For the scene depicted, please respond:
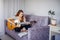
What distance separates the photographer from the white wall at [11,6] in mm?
4140

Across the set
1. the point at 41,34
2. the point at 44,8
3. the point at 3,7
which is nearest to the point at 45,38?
the point at 41,34

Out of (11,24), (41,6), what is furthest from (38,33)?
(41,6)

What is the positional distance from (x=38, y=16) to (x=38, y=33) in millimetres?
794

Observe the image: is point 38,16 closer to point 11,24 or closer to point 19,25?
point 19,25

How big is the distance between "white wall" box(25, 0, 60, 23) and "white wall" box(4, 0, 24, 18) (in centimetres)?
25

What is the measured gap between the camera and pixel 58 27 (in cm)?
272

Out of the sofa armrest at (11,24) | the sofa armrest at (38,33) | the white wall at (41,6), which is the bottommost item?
the sofa armrest at (38,33)

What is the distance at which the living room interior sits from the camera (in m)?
2.86

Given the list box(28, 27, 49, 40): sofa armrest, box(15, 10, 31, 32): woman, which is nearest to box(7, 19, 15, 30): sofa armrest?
box(15, 10, 31, 32): woman

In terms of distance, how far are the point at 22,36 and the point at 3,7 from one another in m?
1.53

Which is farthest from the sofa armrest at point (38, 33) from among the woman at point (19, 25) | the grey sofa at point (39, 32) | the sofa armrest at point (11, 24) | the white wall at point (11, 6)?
the white wall at point (11, 6)

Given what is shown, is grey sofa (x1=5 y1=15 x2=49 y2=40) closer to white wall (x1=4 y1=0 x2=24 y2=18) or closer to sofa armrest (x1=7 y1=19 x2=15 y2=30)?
sofa armrest (x1=7 y1=19 x2=15 y2=30)

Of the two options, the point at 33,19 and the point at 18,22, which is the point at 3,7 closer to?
the point at 18,22

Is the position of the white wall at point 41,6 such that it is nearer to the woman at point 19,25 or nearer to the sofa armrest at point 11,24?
the woman at point 19,25
